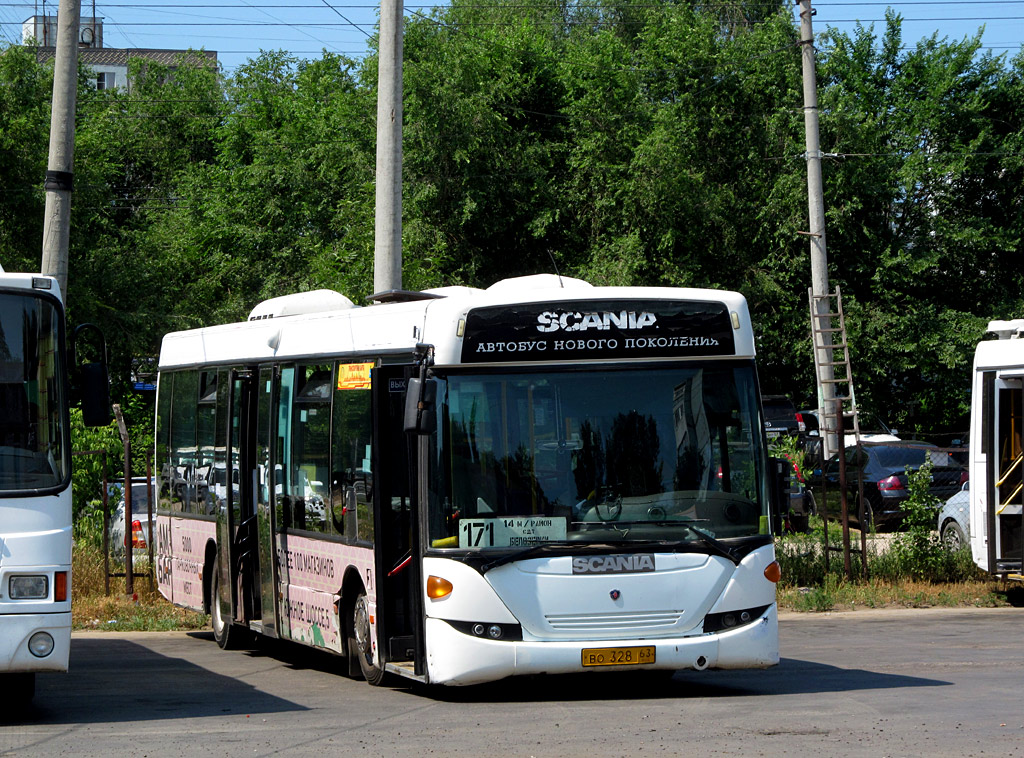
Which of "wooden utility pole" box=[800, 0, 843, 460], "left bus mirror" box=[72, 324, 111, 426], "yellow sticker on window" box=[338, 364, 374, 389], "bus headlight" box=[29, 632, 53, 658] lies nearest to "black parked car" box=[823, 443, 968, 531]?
"wooden utility pole" box=[800, 0, 843, 460]

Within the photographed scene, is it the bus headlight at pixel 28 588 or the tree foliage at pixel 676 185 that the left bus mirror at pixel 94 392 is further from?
the tree foliage at pixel 676 185

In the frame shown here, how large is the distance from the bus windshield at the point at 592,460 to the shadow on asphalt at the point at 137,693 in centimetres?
190

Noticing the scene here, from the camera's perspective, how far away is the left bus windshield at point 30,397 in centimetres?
900

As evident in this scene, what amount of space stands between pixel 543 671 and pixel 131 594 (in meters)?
8.90

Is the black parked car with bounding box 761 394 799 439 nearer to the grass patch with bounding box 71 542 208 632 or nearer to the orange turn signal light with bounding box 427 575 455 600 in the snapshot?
the grass patch with bounding box 71 542 208 632

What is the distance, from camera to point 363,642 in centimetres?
1117

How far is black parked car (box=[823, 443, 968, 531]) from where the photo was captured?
77.6 feet

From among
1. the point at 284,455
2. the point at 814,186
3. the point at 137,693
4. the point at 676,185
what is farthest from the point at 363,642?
the point at 676,185

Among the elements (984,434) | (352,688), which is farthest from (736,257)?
(352,688)

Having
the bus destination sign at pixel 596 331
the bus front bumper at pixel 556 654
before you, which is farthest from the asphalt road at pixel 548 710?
the bus destination sign at pixel 596 331

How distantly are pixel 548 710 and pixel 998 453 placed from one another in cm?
868

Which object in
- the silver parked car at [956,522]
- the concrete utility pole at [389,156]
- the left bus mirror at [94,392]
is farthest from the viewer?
the silver parked car at [956,522]

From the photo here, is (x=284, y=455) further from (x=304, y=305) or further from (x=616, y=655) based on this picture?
(x=616, y=655)

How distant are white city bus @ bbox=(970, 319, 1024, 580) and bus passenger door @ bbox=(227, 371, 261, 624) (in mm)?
8078
